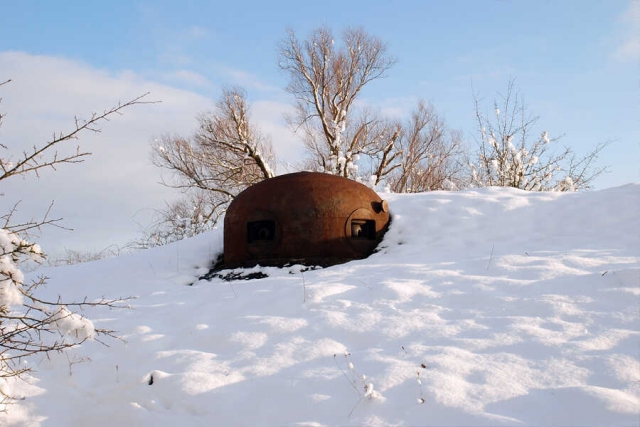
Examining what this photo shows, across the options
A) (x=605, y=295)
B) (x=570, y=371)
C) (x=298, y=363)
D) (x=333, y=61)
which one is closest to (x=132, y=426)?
(x=298, y=363)

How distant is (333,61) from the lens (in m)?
19.6

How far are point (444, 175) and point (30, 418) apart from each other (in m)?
21.8

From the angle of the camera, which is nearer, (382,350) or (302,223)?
(382,350)

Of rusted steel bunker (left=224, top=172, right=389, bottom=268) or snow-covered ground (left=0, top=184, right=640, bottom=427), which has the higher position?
rusted steel bunker (left=224, top=172, right=389, bottom=268)

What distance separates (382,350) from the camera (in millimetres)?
3525

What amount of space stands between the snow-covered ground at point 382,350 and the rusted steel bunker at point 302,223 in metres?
0.80

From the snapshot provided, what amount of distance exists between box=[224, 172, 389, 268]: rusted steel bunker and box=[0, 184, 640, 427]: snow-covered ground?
80 centimetres

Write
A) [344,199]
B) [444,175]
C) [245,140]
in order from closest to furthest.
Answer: [344,199] < [245,140] < [444,175]

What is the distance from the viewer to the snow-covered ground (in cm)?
284

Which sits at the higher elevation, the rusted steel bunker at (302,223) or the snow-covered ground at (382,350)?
the rusted steel bunker at (302,223)

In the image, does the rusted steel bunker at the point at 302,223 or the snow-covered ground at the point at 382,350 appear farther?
the rusted steel bunker at the point at 302,223

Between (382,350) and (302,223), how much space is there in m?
3.61

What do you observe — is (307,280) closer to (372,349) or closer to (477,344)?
(372,349)

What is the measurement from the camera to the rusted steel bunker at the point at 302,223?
6930 millimetres
